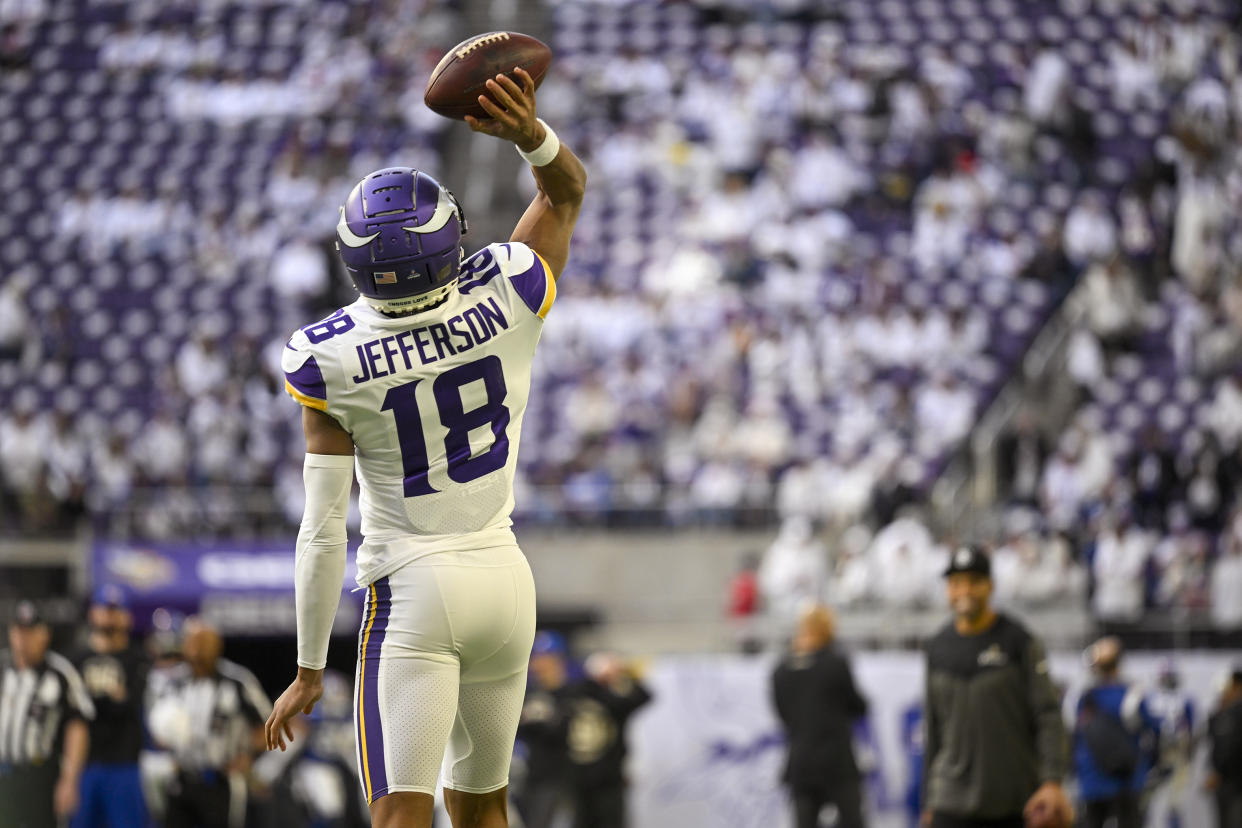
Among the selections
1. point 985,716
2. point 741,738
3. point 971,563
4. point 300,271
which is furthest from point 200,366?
point 985,716

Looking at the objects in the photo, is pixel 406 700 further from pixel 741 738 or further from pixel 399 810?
pixel 741 738

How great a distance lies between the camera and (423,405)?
3.89 m

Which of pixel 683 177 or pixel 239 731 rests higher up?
pixel 239 731

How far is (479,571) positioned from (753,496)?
11854mm

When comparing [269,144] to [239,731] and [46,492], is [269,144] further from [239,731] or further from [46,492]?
[239,731]

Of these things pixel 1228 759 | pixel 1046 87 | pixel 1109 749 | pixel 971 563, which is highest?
pixel 971 563

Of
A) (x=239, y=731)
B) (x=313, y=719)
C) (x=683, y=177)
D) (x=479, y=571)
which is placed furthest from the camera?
(x=683, y=177)

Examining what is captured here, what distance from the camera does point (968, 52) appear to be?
22.2m

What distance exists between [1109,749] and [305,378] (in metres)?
7.47

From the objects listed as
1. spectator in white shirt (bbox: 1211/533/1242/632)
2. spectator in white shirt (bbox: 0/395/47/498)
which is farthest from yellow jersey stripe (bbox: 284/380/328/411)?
spectator in white shirt (bbox: 0/395/47/498)

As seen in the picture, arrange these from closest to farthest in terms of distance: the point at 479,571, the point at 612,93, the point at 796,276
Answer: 1. the point at 479,571
2. the point at 796,276
3. the point at 612,93

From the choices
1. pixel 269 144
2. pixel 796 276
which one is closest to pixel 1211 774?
pixel 796 276

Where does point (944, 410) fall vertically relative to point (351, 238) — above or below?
below

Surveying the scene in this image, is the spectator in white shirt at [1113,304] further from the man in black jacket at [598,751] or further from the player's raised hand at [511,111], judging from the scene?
the player's raised hand at [511,111]
